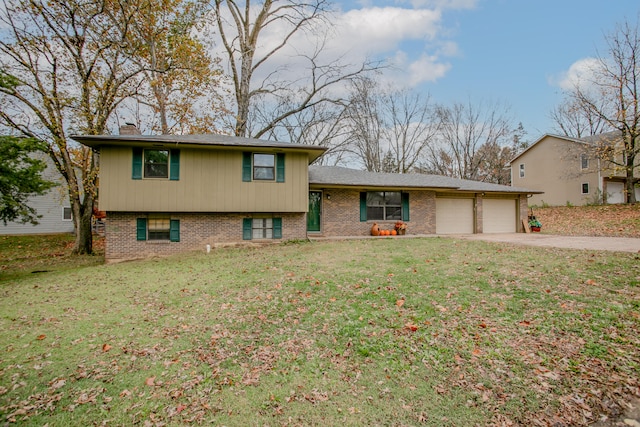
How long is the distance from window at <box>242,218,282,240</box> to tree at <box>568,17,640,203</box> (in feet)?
69.8

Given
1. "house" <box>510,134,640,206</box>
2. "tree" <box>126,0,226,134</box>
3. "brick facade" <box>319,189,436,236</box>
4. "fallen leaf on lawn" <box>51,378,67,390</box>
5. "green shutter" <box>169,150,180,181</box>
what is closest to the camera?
"fallen leaf on lawn" <box>51,378,67,390</box>

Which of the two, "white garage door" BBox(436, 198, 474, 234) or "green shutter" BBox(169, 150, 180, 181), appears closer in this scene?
"green shutter" BBox(169, 150, 180, 181)

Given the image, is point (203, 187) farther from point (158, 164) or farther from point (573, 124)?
point (573, 124)

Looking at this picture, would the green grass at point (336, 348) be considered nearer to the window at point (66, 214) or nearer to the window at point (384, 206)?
the window at point (384, 206)

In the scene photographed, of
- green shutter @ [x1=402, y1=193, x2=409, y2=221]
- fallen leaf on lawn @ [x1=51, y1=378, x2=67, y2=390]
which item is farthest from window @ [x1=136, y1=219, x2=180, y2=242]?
green shutter @ [x1=402, y1=193, x2=409, y2=221]

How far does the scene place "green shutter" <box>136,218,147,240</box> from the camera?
1166cm

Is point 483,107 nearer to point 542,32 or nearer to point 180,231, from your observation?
point 542,32

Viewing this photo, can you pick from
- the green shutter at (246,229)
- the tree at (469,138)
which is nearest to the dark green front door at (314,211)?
the green shutter at (246,229)

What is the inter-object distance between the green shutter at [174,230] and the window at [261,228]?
7.93 ft

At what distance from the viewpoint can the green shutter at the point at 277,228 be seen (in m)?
12.9

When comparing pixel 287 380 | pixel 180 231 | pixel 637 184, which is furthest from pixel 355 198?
pixel 637 184

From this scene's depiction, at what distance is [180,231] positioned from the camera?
12.0 meters

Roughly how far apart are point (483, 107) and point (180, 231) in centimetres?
3049

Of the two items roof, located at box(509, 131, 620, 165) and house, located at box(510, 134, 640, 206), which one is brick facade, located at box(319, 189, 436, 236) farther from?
roof, located at box(509, 131, 620, 165)
